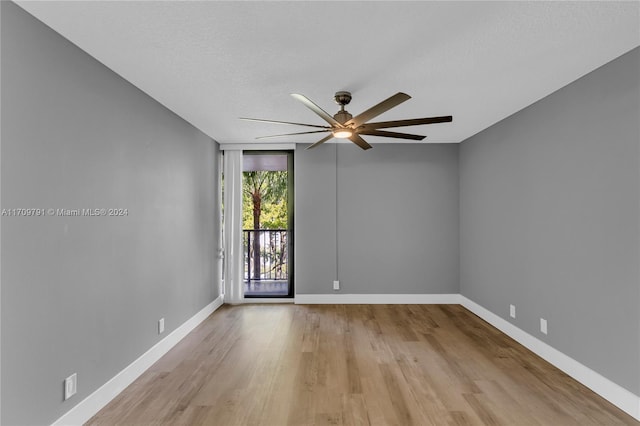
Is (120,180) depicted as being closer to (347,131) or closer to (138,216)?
(138,216)

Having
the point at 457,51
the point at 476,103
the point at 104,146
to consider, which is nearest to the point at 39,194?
the point at 104,146

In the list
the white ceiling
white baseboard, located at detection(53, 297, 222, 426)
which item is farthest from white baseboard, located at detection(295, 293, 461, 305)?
the white ceiling

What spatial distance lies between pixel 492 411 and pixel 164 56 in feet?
10.9

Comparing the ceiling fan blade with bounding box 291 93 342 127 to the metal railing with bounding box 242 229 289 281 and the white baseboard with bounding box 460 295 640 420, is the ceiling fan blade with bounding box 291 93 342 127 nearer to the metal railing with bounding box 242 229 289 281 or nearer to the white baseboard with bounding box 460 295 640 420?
the white baseboard with bounding box 460 295 640 420

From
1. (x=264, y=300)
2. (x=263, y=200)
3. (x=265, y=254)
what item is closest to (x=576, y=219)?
(x=264, y=300)

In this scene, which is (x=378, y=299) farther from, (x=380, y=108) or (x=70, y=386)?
(x=70, y=386)

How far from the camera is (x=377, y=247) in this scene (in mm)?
5004

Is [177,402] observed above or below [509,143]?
below

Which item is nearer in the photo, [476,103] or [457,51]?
[457,51]

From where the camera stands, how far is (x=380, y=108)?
2297mm

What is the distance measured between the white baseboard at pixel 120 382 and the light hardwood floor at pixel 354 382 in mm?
57

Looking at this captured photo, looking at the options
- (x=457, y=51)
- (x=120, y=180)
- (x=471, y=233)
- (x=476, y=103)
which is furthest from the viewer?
(x=471, y=233)

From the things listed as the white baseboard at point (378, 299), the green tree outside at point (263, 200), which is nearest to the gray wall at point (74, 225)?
the white baseboard at point (378, 299)

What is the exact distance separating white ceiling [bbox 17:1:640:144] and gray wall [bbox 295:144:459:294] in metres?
1.81
